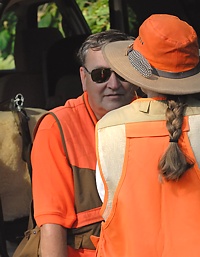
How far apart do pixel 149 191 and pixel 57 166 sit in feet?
1.96

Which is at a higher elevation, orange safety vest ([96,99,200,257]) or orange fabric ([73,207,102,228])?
orange safety vest ([96,99,200,257])

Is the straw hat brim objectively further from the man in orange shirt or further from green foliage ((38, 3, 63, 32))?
green foliage ((38, 3, 63, 32))

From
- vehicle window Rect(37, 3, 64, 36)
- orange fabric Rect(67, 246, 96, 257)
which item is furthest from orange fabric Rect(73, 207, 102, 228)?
vehicle window Rect(37, 3, 64, 36)

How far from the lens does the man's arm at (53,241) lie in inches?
99.7

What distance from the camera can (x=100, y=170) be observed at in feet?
7.02

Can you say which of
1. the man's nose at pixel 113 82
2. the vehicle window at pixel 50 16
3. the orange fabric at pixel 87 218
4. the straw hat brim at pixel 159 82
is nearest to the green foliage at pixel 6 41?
the vehicle window at pixel 50 16

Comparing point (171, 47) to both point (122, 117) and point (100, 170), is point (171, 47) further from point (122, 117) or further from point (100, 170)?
point (100, 170)

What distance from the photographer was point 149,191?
6.82 feet

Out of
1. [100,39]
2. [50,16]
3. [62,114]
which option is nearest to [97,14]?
[50,16]

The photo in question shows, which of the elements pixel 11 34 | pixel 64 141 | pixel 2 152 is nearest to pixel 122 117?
pixel 64 141

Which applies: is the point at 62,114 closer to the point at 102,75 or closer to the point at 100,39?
the point at 102,75

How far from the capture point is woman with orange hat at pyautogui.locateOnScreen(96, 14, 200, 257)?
2.08m

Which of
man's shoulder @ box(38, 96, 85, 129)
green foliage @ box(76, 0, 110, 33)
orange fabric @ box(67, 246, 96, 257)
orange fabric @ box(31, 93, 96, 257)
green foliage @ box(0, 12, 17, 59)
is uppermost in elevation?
man's shoulder @ box(38, 96, 85, 129)

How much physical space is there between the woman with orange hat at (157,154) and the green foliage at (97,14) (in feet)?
15.0
